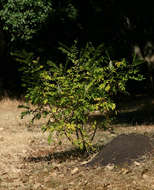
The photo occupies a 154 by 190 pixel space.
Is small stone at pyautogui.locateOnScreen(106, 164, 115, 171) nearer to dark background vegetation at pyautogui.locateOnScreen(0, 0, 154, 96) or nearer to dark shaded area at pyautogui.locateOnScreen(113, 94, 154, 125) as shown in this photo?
dark shaded area at pyautogui.locateOnScreen(113, 94, 154, 125)

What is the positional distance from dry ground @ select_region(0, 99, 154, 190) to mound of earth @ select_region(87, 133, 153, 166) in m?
0.17

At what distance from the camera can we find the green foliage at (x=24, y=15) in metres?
15.7

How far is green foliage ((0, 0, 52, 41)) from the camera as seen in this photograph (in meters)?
15.7

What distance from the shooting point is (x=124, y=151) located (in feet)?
22.6

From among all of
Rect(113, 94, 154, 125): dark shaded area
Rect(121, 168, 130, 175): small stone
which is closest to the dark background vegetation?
Rect(113, 94, 154, 125): dark shaded area

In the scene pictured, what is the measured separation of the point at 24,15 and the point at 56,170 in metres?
9.85

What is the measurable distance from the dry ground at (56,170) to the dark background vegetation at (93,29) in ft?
26.6

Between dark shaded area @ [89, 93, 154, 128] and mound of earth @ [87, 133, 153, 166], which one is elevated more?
dark shaded area @ [89, 93, 154, 128]

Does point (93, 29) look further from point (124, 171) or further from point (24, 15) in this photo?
point (124, 171)

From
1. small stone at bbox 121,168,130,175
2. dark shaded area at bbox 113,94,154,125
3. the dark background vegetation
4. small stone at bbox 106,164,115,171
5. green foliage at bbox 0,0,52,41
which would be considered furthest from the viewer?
the dark background vegetation

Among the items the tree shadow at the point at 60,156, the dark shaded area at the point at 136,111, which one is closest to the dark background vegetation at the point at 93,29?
the dark shaded area at the point at 136,111

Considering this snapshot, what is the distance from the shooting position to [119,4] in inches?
709

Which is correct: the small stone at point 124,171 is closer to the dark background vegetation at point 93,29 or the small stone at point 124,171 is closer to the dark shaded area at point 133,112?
the dark shaded area at point 133,112

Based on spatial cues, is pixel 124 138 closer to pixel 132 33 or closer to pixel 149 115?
pixel 149 115
